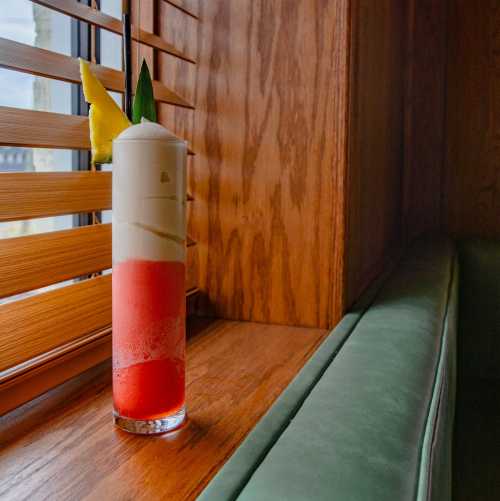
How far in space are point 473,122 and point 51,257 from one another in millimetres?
2400

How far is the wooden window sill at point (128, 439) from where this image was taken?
679 mm

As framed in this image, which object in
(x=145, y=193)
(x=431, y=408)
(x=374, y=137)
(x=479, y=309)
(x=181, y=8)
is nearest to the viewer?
(x=145, y=193)

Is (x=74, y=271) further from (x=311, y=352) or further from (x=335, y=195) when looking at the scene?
(x=335, y=195)

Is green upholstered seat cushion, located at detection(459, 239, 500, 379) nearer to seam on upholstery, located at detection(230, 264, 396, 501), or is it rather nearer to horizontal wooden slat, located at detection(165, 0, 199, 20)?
seam on upholstery, located at detection(230, 264, 396, 501)

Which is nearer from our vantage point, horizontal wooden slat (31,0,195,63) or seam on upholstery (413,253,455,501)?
seam on upholstery (413,253,455,501)

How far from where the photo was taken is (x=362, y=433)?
74cm

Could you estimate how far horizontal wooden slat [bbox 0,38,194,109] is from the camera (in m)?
0.83

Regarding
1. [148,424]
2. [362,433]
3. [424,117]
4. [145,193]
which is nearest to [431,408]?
[362,433]

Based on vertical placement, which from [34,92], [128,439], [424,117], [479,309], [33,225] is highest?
[424,117]

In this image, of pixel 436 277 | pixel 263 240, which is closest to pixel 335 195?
pixel 263 240

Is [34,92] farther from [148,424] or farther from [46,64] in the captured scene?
[148,424]

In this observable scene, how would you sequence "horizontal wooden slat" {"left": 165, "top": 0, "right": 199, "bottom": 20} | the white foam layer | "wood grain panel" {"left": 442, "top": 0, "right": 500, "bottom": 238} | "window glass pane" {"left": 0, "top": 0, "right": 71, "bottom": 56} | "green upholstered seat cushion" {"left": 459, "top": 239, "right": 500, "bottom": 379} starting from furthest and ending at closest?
"wood grain panel" {"left": 442, "top": 0, "right": 500, "bottom": 238}, "green upholstered seat cushion" {"left": 459, "top": 239, "right": 500, "bottom": 379}, "window glass pane" {"left": 0, "top": 0, "right": 71, "bottom": 56}, "horizontal wooden slat" {"left": 165, "top": 0, "right": 199, "bottom": 20}, the white foam layer

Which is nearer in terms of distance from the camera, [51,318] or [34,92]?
[51,318]

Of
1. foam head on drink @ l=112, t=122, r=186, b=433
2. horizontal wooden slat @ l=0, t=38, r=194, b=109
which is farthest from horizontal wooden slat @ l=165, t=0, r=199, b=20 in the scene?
foam head on drink @ l=112, t=122, r=186, b=433
